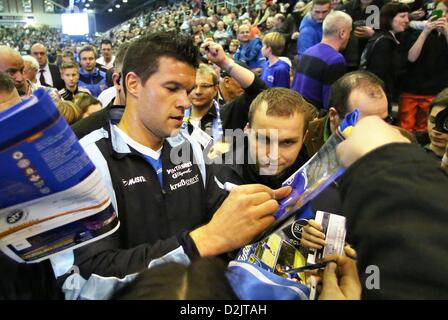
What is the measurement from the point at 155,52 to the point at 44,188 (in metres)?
0.78

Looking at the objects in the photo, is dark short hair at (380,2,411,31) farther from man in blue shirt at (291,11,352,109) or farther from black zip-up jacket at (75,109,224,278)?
black zip-up jacket at (75,109,224,278)

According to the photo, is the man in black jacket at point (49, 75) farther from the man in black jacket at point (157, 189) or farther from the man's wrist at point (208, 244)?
the man's wrist at point (208, 244)

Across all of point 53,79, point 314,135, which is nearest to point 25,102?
point 314,135

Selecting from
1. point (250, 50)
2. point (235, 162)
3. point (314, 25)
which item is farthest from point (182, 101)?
point (250, 50)

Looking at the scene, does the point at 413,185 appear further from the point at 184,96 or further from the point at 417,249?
the point at 184,96

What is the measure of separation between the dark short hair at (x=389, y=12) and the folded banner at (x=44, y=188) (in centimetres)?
377

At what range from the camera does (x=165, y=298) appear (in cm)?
54

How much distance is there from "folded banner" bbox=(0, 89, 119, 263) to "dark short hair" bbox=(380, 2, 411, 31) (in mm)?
3770

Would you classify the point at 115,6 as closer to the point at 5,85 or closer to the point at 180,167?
the point at 5,85

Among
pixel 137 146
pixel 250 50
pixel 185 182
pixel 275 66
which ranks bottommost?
Result: pixel 250 50

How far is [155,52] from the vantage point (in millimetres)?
1367

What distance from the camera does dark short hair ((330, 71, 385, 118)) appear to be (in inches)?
76.5

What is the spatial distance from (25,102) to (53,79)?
543 cm

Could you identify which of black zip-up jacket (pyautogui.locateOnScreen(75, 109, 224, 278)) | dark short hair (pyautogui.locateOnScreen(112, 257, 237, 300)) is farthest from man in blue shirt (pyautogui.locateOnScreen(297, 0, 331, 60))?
dark short hair (pyautogui.locateOnScreen(112, 257, 237, 300))
